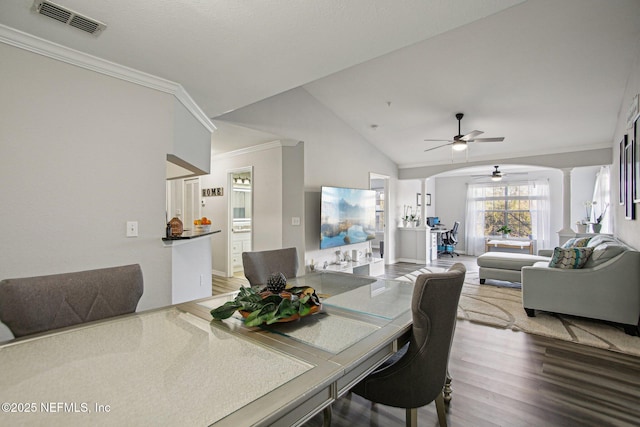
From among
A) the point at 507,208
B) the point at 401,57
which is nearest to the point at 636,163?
the point at 401,57

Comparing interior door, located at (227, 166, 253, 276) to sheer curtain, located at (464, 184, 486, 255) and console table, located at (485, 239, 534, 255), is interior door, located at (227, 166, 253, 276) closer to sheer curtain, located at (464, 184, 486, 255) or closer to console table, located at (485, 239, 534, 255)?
console table, located at (485, 239, 534, 255)

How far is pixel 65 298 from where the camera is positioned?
134 cm

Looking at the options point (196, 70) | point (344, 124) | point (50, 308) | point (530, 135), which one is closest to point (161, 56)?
point (196, 70)

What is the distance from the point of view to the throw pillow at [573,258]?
3.48 meters

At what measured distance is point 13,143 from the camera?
1.84 metres

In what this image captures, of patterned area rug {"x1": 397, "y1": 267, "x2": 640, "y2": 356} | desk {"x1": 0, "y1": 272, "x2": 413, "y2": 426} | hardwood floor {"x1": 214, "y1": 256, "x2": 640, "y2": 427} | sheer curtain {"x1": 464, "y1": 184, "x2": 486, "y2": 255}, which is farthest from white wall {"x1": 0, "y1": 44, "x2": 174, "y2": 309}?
sheer curtain {"x1": 464, "y1": 184, "x2": 486, "y2": 255}

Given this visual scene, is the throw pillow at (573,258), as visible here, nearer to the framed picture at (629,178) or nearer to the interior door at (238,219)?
the framed picture at (629,178)

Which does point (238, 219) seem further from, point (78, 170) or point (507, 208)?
point (507, 208)

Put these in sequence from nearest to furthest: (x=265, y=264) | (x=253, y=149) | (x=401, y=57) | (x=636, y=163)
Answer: (x=265, y=264) → (x=636, y=163) → (x=401, y=57) → (x=253, y=149)

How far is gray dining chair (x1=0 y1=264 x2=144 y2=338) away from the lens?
121 cm

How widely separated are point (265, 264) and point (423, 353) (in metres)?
1.35

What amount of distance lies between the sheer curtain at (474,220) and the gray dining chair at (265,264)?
8.10m

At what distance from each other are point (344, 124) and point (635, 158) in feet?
12.8

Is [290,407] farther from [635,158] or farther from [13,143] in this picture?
[635,158]
